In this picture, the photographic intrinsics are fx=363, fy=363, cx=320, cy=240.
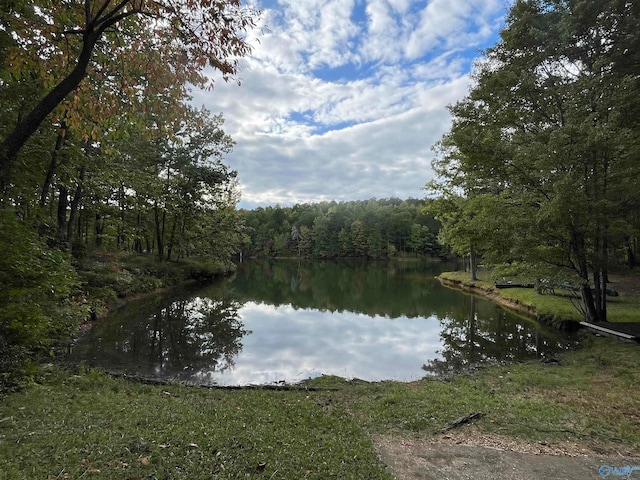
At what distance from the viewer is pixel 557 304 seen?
15805 millimetres

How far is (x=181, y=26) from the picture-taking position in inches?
165

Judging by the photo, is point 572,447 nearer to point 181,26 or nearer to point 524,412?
point 524,412

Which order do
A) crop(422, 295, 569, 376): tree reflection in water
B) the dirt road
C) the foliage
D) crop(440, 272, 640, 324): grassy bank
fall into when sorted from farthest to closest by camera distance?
crop(440, 272, 640, 324): grassy bank, crop(422, 295, 569, 376): tree reflection in water, the foliage, the dirt road

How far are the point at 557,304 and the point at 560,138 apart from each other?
914 cm

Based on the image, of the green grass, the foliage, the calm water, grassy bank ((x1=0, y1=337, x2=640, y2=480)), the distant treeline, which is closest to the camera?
the green grass

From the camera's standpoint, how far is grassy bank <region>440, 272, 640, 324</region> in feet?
43.0

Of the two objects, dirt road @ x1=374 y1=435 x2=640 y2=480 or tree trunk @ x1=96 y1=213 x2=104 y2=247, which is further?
tree trunk @ x1=96 y1=213 x2=104 y2=247

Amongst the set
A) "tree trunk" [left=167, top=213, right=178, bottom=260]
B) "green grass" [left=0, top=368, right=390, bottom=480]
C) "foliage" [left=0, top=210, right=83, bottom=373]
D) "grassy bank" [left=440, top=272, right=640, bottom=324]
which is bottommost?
"grassy bank" [left=440, top=272, right=640, bottom=324]

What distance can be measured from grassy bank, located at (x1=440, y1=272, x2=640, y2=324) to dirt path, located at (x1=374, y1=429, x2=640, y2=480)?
10544 mm

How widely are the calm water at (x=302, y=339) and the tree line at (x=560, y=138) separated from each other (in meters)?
3.19

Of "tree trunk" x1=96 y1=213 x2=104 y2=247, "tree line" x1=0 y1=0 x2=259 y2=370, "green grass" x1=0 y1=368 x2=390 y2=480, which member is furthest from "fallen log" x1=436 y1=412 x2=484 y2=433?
"tree trunk" x1=96 y1=213 x2=104 y2=247

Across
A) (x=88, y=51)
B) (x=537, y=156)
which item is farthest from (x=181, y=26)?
(x=537, y=156)

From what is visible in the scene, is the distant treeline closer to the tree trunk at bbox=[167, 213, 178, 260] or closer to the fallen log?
the tree trunk at bbox=[167, 213, 178, 260]

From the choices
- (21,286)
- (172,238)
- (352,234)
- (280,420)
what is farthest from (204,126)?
(352,234)
